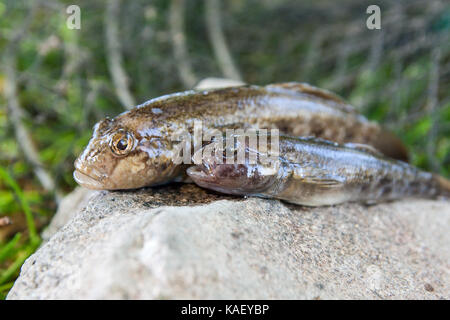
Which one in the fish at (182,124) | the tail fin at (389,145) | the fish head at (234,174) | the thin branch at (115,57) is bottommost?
the tail fin at (389,145)

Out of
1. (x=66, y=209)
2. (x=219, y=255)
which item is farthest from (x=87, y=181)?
(x=66, y=209)

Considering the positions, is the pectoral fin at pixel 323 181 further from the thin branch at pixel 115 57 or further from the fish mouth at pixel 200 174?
the thin branch at pixel 115 57

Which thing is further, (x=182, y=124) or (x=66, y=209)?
(x=66, y=209)

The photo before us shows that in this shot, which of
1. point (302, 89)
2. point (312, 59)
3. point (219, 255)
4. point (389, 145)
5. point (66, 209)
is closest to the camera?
point (219, 255)

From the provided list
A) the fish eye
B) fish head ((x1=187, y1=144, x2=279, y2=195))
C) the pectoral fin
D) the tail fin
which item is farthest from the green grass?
the tail fin

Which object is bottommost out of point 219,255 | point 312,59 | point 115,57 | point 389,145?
point 389,145

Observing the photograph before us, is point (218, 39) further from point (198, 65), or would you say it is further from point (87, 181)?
point (87, 181)

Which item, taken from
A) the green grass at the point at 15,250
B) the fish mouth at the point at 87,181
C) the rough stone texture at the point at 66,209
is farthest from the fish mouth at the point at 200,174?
the green grass at the point at 15,250
